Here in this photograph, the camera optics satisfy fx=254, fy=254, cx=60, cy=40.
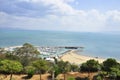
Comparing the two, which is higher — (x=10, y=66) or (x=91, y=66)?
(x=10, y=66)

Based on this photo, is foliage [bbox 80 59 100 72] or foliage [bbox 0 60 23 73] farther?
foliage [bbox 80 59 100 72]

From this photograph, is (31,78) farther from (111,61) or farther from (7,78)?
(111,61)

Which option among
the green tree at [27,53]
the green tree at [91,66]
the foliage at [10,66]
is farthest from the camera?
the green tree at [27,53]

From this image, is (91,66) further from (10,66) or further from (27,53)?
(27,53)

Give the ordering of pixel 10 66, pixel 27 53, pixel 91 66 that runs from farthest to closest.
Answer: pixel 27 53, pixel 91 66, pixel 10 66

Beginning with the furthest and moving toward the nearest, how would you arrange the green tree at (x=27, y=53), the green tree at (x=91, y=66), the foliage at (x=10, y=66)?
the green tree at (x=27, y=53) → the green tree at (x=91, y=66) → the foliage at (x=10, y=66)

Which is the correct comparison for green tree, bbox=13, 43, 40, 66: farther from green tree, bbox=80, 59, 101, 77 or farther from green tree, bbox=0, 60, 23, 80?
green tree, bbox=80, 59, 101, 77

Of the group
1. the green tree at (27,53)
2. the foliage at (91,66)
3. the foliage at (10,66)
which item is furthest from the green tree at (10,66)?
the green tree at (27,53)

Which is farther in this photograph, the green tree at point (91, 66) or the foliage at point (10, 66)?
the green tree at point (91, 66)

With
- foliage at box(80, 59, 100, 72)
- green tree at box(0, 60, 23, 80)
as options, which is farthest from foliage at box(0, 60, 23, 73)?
foliage at box(80, 59, 100, 72)

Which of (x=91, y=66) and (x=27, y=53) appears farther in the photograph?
(x=27, y=53)

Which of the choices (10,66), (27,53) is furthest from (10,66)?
(27,53)

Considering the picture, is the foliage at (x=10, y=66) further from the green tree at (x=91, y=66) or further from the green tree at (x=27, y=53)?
the green tree at (x=27, y=53)

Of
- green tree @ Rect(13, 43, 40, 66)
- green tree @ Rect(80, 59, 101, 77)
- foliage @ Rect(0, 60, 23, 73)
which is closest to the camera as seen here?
foliage @ Rect(0, 60, 23, 73)
